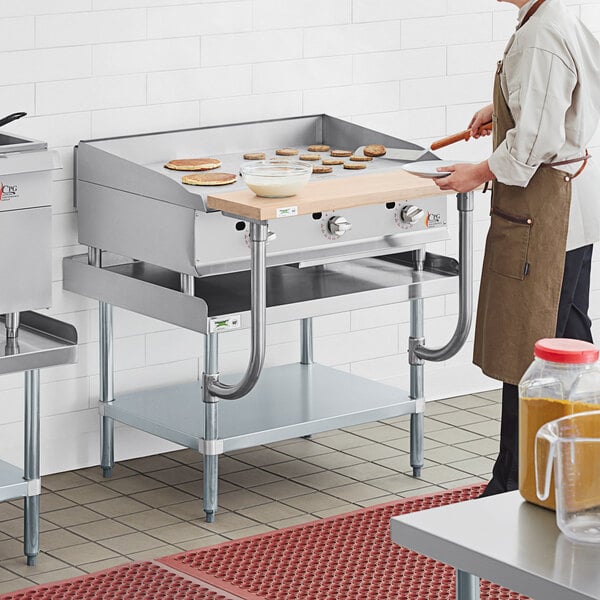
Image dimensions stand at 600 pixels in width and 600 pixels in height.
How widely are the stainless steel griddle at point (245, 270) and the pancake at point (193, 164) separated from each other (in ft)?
0.13

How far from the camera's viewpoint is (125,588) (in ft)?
13.6

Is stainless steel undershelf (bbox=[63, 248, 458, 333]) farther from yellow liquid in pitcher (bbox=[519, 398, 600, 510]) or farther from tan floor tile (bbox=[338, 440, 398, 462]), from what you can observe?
yellow liquid in pitcher (bbox=[519, 398, 600, 510])

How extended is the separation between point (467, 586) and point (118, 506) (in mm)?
2769

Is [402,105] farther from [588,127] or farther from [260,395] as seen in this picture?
[588,127]

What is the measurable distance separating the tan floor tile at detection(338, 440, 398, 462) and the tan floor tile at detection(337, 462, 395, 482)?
96mm

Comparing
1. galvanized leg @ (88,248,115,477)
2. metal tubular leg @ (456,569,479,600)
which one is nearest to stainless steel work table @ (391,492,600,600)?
metal tubular leg @ (456,569,479,600)

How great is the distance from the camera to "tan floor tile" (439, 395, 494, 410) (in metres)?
6.16

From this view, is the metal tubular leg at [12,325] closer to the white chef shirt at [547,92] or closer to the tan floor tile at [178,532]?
→ the tan floor tile at [178,532]

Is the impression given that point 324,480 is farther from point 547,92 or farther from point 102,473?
point 547,92

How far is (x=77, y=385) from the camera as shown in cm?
522

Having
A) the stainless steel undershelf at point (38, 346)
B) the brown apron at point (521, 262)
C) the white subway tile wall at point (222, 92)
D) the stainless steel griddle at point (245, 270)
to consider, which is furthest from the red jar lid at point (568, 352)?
the white subway tile wall at point (222, 92)

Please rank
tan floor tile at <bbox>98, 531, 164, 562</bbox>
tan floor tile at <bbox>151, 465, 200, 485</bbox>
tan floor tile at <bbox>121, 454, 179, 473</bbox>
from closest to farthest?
tan floor tile at <bbox>98, 531, 164, 562</bbox> → tan floor tile at <bbox>151, 465, 200, 485</bbox> → tan floor tile at <bbox>121, 454, 179, 473</bbox>

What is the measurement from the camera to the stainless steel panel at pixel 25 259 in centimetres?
418

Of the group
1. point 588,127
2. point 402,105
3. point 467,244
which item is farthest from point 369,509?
point 402,105
